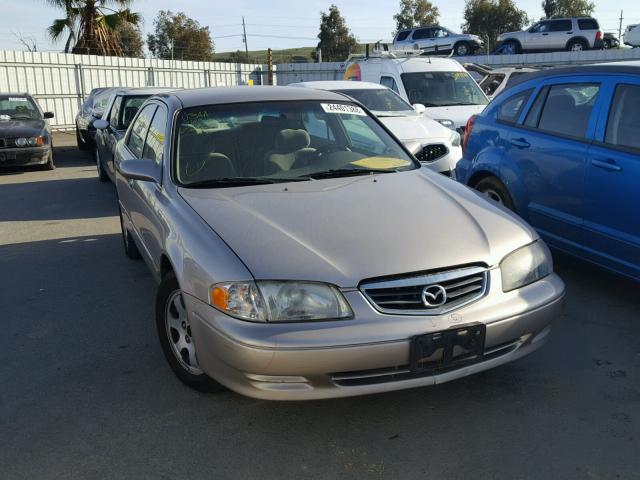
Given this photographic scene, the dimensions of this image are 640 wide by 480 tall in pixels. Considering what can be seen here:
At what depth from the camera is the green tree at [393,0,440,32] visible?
2530 inches

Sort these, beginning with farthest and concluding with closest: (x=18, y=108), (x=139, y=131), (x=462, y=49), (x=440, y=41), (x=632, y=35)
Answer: (x=462, y=49)
(x=440, y=41)
(x=632, y=35)
(x=18, y=108)
(x=139, y=131)

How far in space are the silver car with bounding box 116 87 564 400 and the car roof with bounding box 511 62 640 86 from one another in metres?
1.69

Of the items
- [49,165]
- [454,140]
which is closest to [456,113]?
[454,140]

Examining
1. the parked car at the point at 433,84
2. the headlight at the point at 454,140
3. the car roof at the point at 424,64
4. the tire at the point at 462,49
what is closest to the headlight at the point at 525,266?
the headlight at the point at 454,140

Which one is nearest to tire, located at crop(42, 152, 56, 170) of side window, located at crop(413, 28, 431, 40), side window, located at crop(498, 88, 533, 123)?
side window, located at crop(498, 88, 533, 123)

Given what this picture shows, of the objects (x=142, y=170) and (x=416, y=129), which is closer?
(x=142, y=170)

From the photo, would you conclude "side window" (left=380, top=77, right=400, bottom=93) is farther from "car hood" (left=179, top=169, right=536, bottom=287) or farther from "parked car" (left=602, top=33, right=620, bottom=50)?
"parked car" (left=602, top=33, right=620, bottom=50)

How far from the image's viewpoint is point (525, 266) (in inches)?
126

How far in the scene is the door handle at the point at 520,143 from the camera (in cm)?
525

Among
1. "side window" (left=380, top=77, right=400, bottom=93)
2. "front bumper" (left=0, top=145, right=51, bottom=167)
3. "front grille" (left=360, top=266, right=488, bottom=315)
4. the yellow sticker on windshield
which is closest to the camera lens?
"front grille" (left=360, top=266, right=488, bottom=315)

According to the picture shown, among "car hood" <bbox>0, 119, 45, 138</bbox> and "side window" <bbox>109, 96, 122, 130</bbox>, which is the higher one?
"side window" <bbox>109, 96, 122, 130</bbox>

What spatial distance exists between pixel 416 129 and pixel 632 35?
69.1 ft

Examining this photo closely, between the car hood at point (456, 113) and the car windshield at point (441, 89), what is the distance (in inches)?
10.3

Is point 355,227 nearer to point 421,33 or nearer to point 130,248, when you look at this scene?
point 130,248
